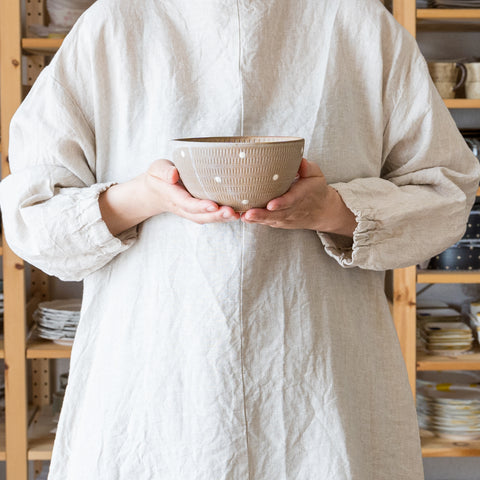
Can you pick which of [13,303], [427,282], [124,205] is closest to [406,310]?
[427,282]

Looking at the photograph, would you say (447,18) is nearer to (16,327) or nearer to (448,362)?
(448,362)

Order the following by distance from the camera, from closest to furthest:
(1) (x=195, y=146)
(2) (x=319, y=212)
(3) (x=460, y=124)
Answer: (1) (x=195, y=146), (2) (x=319, y=212), (3) (x=460, y=124)

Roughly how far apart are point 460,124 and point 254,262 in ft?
5.70

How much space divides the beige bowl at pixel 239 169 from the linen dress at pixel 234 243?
0.11 meters

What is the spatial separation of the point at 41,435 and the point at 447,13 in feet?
5.28

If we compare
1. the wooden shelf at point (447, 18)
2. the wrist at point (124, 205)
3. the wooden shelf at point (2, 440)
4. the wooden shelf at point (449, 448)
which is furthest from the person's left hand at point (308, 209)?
the wooden shelf at point (2, 440)

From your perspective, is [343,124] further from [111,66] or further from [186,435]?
[186,435]

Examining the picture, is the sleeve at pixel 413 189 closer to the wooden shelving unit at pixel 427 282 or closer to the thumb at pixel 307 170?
the thumb at pixel 307 170

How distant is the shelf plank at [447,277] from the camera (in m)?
1.97

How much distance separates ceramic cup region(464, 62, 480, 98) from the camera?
199 centimetres

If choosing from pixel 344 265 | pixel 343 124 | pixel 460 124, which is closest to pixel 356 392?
pixel 344 265

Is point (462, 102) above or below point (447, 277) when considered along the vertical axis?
above

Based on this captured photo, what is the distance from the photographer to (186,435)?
0.85m

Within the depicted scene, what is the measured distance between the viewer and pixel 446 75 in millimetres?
1982
